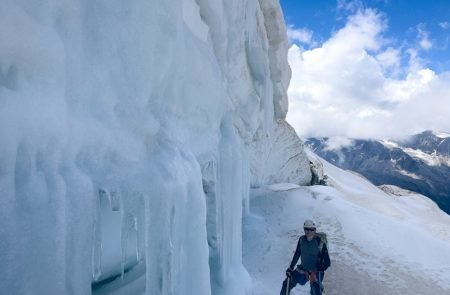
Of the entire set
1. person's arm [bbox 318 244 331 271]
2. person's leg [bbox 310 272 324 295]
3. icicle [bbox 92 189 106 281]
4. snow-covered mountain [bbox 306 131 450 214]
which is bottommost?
person's leg [bbox 310 272 324 295]

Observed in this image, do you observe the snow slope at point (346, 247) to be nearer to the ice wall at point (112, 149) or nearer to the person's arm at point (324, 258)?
the person's arm at point (324, 258)

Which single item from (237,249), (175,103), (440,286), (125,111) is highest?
(175,103)

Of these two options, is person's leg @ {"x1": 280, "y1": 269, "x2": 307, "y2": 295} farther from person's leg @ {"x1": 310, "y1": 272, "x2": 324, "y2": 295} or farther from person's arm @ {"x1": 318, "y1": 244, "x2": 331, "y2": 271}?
person's arm @ {"x1": 318, "y1": 244, "x2": 331, "y2": 271}

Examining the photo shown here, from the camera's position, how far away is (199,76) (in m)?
6.47

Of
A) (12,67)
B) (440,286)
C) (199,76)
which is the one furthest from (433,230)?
(12,67)

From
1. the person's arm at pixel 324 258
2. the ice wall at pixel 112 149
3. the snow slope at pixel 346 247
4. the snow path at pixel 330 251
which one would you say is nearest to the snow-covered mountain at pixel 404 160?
the snow slope at pixel 346 247

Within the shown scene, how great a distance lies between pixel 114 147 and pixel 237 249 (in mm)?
4705

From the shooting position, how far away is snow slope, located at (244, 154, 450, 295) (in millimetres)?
7980

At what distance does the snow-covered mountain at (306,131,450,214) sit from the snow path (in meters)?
98.2

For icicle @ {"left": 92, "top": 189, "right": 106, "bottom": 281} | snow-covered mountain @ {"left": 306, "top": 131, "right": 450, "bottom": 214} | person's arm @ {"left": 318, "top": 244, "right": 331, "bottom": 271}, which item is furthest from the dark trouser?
snow-covered mountain @ {"left": 306, "top": 131, "right": 450, "bottom": 214}

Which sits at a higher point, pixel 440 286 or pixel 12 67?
→ pixel 12 67

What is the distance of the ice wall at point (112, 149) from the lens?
2562 mm

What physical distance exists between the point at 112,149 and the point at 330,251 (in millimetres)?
7200

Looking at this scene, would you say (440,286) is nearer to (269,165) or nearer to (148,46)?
(148,46)
